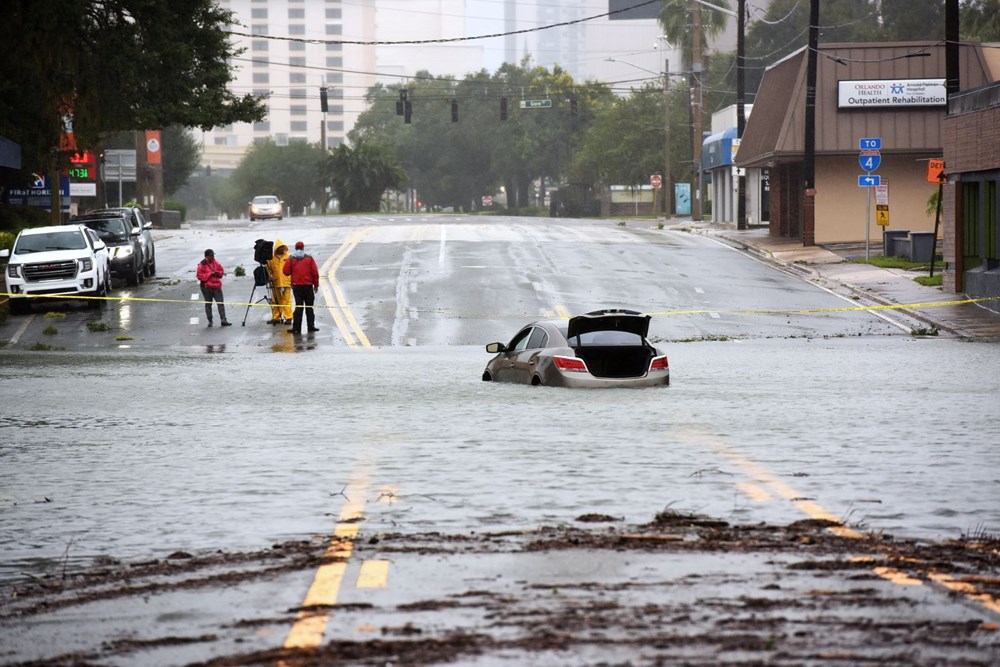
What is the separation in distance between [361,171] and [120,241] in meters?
75.9

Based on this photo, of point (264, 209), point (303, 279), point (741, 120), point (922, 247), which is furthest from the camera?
point (264, 209)

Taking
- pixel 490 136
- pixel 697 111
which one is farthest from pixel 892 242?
pixel 490 136

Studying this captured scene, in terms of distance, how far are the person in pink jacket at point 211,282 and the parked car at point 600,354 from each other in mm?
16102

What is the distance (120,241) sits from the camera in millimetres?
43219

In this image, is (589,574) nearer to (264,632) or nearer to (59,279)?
(264,632)

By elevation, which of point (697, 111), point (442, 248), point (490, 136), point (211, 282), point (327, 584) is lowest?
point (327, 584)

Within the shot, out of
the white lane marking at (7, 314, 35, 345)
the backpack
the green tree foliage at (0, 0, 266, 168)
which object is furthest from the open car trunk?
the green tree foliage at (0, 0, 266, 168)

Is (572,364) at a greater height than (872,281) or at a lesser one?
greater

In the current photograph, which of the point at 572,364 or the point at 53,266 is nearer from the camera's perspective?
the point at 572,364

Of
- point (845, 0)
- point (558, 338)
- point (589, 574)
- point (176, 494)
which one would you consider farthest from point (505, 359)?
point (845, 0)

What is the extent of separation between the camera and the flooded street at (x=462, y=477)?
7855mm

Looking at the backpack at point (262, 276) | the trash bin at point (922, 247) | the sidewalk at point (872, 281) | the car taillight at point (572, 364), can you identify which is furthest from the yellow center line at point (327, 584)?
the trash bin at point (922, 247)

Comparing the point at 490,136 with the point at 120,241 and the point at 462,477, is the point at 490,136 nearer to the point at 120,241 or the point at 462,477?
the point at 120,241

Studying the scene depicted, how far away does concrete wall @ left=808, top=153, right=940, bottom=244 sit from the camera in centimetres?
5869
